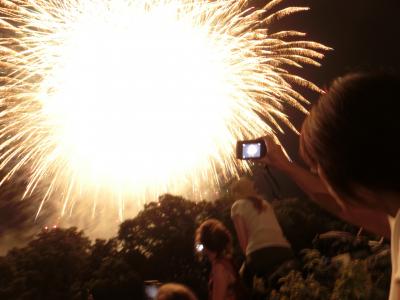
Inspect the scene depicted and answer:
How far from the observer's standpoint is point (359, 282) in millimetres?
5043

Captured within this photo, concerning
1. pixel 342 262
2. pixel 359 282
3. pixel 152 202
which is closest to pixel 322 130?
pixel 359 282

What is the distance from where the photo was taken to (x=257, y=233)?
5051 millimetres

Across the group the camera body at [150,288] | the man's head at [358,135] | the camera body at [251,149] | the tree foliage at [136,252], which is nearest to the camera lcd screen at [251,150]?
the camera body at [251,149]

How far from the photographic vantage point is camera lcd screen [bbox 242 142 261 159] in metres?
2.33

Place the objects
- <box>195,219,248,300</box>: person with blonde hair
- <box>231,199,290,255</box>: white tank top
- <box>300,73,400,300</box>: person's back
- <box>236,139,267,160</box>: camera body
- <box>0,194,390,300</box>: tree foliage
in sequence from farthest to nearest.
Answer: <box>0,194,390,300</box>: tree foliage
<box>231,199,290,255</box>: white tank top
<box>195,219,248,300</box>: person with blonde hair
<box>236,139,267,160</box>: camera body
<box>300,73,400,300</box>: person's back

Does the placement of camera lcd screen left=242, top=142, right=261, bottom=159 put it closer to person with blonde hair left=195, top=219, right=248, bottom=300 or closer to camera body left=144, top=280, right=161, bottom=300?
person with blonde hair left=195, top=219, right=248, bottom=300

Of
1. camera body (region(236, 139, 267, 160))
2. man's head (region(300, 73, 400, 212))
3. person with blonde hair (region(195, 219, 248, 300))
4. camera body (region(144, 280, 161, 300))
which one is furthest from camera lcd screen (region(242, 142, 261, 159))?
camera body (region(144, 280, 161, 300))

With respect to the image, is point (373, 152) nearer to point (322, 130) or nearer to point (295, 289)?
point (322, 130)

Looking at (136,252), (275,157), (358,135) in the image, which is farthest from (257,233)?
(136,252)

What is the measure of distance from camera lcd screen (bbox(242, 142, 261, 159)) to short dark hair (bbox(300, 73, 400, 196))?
1155mm

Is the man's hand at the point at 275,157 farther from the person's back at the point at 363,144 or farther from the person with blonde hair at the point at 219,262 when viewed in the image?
the person with blonde hair at the point at 219,262

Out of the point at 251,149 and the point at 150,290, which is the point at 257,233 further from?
the point at 251,149

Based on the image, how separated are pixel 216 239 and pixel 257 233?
22.8 inches

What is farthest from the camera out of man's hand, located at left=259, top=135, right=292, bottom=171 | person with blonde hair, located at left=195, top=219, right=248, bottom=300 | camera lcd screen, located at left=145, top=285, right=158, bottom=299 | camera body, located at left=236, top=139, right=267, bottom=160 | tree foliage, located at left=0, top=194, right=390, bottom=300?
tree foliage, located at left=0, top=194, right=390, bottom=300
